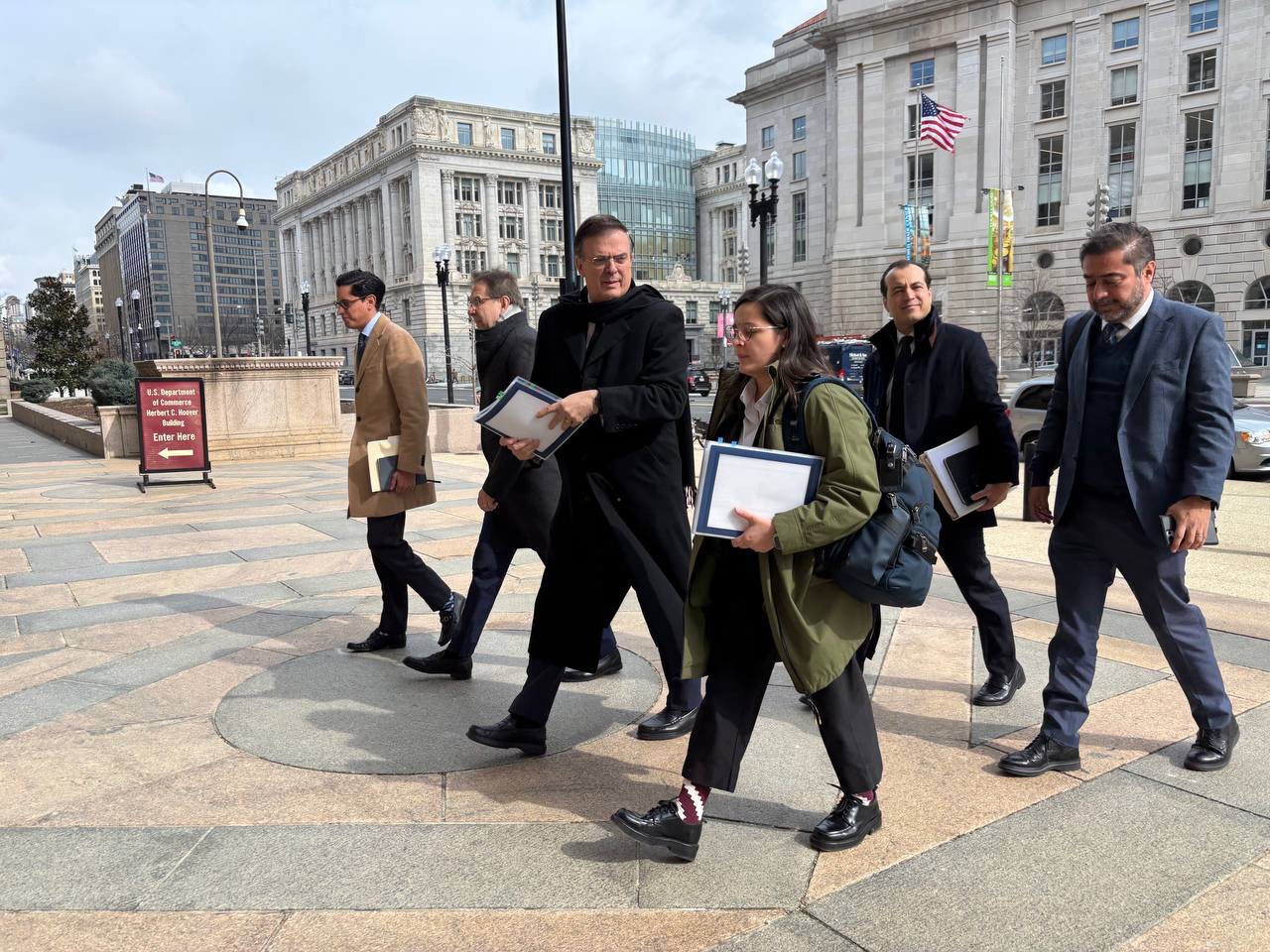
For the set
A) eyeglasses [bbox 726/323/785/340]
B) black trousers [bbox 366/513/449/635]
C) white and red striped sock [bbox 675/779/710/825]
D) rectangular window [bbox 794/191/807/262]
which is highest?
A: rectangular window [bbox 794/191/807/262]

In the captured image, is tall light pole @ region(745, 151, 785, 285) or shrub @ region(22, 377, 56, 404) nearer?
tall light pole @ region(745, 151, 785, 285)

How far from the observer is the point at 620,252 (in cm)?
342

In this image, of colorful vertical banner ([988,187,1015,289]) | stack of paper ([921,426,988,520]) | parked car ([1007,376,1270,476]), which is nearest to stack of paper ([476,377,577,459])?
stack of paper ([921,426,988,520])

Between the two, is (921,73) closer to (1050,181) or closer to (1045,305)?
(1050,181)

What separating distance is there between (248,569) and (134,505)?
4.56 meters

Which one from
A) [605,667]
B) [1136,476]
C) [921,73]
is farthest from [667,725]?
[921,73]

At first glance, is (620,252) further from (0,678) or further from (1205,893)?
(0,678)

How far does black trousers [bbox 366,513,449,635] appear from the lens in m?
4.83

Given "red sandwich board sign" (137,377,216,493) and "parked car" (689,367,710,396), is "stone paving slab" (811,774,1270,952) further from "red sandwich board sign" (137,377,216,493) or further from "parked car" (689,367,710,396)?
"parked car" (689,367,710,396)

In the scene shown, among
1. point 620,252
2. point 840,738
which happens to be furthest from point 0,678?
point 840,738

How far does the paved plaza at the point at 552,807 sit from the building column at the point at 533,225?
92.0m

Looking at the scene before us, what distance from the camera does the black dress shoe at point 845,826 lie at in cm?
289

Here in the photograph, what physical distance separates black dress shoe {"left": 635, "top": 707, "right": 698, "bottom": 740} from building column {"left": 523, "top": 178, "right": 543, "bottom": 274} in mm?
93016

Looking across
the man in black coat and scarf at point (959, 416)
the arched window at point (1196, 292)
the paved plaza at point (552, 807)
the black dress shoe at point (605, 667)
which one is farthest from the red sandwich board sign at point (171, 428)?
the arched window at point (1196, 292)
